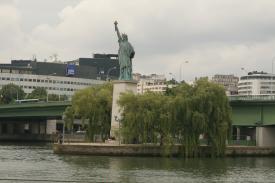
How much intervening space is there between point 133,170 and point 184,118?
2215 cm

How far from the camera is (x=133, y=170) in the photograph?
69.2m

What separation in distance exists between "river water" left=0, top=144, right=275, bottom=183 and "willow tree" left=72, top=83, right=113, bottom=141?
17.1 m

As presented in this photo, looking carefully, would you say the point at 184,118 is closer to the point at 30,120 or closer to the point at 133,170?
the point at 133,170

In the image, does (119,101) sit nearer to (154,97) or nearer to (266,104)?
(154,97)

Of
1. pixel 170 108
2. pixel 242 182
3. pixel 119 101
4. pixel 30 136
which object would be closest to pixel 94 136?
pixel 119 101

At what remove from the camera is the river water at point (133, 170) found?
60.2m

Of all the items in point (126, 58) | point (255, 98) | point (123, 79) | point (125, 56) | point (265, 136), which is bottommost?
point (265, 136)

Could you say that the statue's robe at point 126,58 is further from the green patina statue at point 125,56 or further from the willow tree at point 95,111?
the willow tree at point 95,111

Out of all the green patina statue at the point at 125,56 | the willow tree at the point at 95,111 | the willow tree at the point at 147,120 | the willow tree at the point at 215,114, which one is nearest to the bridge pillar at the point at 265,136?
the willow tree at the point at 215,114

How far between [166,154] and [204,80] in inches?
430

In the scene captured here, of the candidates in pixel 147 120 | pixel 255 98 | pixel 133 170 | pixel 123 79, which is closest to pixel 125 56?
pixel 123 79

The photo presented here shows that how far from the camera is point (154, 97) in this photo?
93062 mm

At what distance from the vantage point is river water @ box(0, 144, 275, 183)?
6019cm

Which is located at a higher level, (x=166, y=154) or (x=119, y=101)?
(x=119, y=101)
